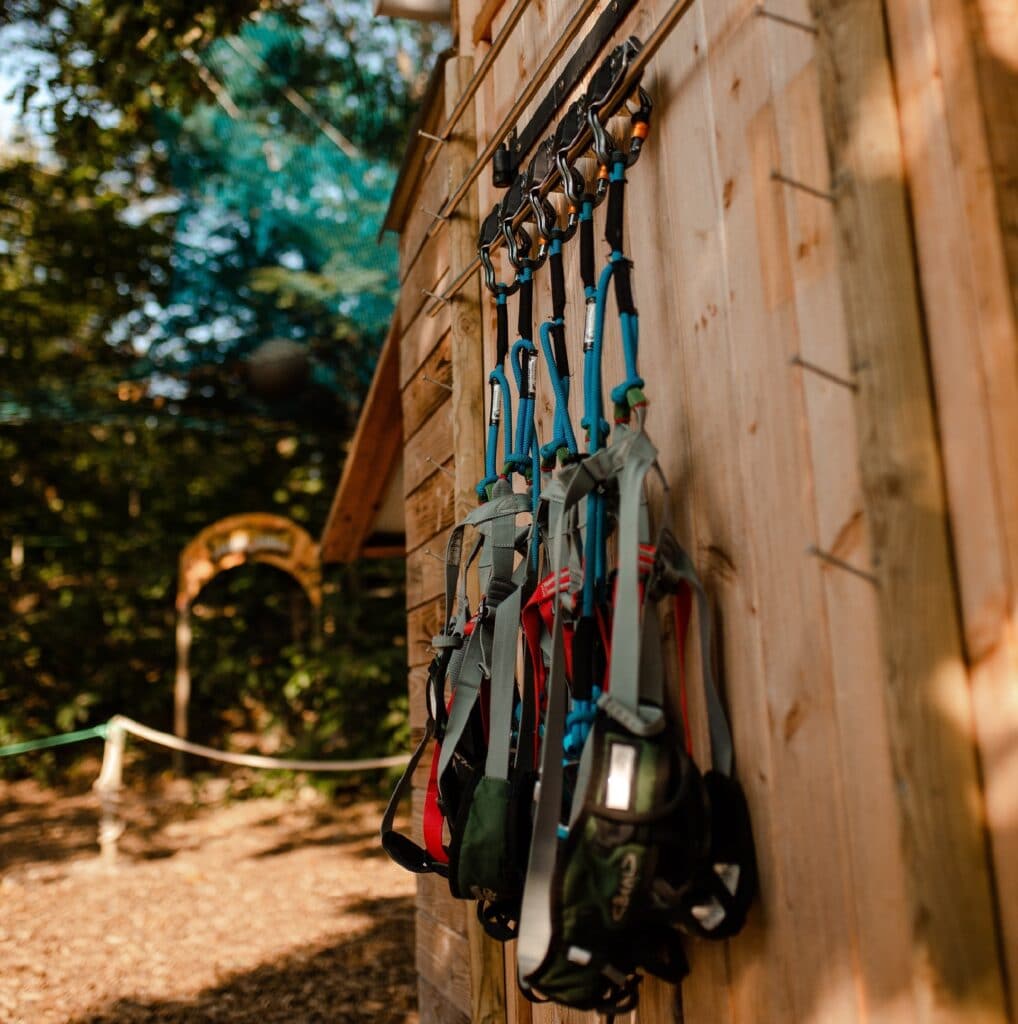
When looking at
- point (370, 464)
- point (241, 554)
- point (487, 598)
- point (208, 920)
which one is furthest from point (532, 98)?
point (241, 554)

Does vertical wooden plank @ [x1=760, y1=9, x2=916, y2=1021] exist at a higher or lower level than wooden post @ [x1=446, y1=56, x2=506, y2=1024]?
lower

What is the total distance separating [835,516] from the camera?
1.19 metres

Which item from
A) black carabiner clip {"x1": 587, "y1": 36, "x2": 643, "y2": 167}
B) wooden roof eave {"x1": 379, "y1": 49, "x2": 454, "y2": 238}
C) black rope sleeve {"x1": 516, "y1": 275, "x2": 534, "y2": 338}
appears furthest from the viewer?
wooden roof eave {"x1": 379, "y1": 49, "x2": 454, "y2": 238}

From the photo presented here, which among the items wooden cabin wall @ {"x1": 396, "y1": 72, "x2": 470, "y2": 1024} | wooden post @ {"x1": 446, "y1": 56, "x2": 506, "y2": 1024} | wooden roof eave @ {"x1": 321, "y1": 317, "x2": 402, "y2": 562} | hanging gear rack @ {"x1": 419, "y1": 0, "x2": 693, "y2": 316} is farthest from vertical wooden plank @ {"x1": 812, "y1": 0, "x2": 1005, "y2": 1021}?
wooden roof eave @ {"x1": 321, "y1": 317, "x2": 402, "y2": 562}

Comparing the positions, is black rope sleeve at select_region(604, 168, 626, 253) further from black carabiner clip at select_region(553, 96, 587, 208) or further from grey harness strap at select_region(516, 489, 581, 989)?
grey harness strap at select_region(516, 489, 581, 989)

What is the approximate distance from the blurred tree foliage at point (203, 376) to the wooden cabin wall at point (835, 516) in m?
7.40

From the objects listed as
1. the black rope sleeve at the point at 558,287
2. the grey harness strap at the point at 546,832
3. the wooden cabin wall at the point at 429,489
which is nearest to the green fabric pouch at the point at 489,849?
the grey harness strap at the point at 546,832

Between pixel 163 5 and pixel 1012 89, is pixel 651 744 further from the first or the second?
pixel 163 5

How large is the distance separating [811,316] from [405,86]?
9326 mm

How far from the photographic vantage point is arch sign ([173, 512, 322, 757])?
9.80 metres

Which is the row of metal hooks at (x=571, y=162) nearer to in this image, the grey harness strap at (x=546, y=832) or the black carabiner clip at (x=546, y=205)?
the black carabiner clip at (x=546, y=205)

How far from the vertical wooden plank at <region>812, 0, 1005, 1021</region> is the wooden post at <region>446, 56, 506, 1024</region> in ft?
5.02

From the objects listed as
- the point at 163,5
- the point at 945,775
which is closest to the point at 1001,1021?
the point at 945,775

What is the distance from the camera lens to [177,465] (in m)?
11.5
